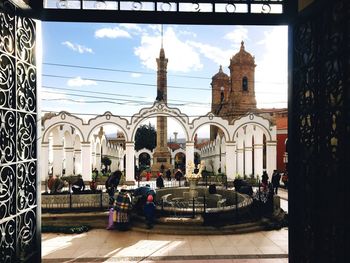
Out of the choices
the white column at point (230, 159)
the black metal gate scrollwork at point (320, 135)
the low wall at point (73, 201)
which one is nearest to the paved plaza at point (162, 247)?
the low wall at point (73, 201)

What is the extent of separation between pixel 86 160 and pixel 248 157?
1329 centimetres

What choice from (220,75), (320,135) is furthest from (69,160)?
(220,75)

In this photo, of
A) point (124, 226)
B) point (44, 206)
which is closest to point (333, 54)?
point (124, 226)

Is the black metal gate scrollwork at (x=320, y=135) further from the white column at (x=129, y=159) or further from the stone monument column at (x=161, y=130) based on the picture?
the stone monument column at (x=161, y=130)

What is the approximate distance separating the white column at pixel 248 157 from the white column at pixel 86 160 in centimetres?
1293

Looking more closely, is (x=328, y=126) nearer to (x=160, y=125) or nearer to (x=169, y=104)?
(x=169, y=104)

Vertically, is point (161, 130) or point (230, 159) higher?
Answer: point (161, 130)

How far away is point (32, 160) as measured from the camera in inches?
123

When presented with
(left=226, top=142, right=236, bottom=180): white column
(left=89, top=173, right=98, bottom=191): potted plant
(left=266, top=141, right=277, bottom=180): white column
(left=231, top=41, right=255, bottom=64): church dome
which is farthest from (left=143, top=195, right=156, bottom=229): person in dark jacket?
(left=231, top=41, right=255, bottom=64): church dome

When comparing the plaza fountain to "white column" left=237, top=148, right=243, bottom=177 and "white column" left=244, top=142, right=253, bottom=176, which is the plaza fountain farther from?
"white column" left=244, top=142, right=253, bottom=176

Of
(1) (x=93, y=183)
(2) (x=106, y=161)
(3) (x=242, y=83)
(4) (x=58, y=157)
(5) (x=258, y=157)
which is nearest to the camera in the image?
(1) (x=93, y=183)

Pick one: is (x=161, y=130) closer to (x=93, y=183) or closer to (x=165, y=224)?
(x=93, y=183)

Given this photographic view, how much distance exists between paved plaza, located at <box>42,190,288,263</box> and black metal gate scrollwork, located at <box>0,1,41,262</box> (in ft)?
13.8

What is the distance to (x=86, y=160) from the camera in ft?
69.9
